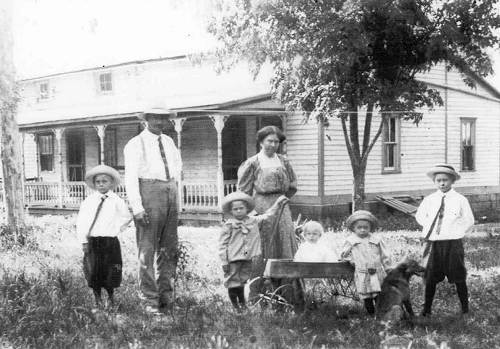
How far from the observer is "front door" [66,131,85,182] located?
2366 centimetres

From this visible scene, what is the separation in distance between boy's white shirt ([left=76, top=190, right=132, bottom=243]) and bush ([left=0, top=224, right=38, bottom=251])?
5.18m

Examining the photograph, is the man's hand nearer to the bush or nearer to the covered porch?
the bush

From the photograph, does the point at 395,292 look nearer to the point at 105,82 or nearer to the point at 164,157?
the point at 164,157

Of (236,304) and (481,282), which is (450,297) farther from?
(236,304)

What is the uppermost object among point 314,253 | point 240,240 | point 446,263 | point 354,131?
point 354,131

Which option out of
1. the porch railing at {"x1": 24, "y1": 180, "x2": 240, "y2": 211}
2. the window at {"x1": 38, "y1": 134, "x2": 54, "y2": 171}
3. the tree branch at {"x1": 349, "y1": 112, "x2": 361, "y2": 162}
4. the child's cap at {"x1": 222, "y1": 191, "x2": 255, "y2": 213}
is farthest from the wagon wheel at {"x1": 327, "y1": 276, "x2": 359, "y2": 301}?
the window at {"x1": 38, "y1": 134, "x2": 54, "y2": 171}

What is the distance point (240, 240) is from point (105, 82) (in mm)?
19125

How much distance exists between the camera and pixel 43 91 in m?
26.9

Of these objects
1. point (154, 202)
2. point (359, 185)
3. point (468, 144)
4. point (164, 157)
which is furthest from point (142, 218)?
point (468, 144)

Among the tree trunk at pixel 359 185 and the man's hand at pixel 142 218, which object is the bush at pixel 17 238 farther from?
the tree trunk at pixel 359 185

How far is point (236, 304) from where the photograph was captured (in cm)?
670

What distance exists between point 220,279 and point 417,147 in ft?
41.9

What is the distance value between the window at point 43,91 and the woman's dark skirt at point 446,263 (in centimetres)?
2263

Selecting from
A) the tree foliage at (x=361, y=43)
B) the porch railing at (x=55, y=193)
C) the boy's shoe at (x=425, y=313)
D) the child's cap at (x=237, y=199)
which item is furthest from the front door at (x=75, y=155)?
the boy's shoe at (x=425, y=313)
